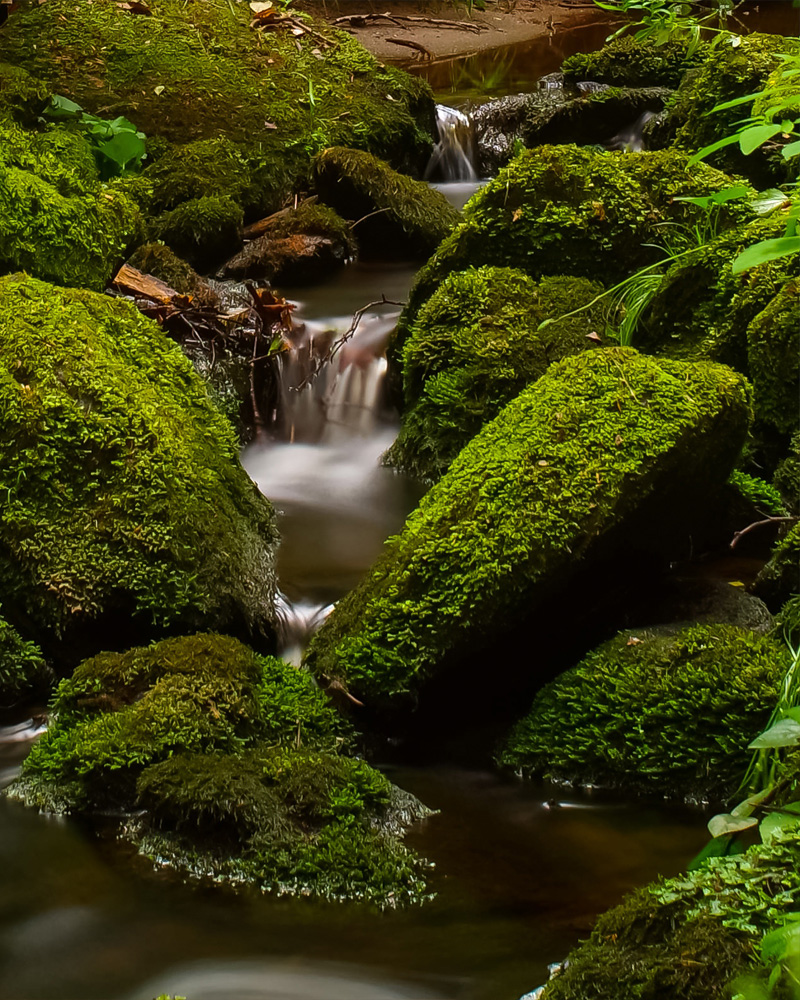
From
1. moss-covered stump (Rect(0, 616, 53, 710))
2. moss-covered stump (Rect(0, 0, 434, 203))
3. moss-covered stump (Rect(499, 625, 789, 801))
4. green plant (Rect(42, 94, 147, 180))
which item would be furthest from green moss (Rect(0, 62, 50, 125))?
moss-covered stump (Rect(499, 625, 789, 801))

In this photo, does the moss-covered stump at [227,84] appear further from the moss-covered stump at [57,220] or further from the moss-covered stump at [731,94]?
the moss-covered stump at [731,94]

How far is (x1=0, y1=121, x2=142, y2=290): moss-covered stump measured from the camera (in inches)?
184

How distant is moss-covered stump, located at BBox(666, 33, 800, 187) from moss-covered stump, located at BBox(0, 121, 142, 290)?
126 inches

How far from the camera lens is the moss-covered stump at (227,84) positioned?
772 cm

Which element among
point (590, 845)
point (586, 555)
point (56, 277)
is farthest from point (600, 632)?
point (56, 277)

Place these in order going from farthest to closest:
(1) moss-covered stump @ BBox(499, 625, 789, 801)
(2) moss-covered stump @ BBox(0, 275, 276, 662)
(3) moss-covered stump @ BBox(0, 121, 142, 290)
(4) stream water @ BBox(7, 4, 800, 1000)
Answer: (3) moss-covered stump @ BBox(0, 121, 142, 290), (2) moss-covered stump @ BBox(0, 275, 276, 662), (1) moss-covered stump @ BBox(499, 625, 789, 801), (4) stream water @ BBox(7, 4, 800, 1000)

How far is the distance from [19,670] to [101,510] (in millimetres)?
598

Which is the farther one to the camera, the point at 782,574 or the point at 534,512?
the point at 782,574

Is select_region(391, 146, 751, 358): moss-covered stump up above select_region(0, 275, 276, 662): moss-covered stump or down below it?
above

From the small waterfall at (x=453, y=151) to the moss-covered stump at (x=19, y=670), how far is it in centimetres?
643

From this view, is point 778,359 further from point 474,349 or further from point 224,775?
point 224,775

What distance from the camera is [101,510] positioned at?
3672 mm

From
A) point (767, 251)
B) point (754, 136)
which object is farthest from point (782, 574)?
point (767, 251)

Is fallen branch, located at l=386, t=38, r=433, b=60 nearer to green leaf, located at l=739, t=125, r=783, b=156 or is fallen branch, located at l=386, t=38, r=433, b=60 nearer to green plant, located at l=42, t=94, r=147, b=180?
green plant, located at l=42, t=94, r=147, b=180
